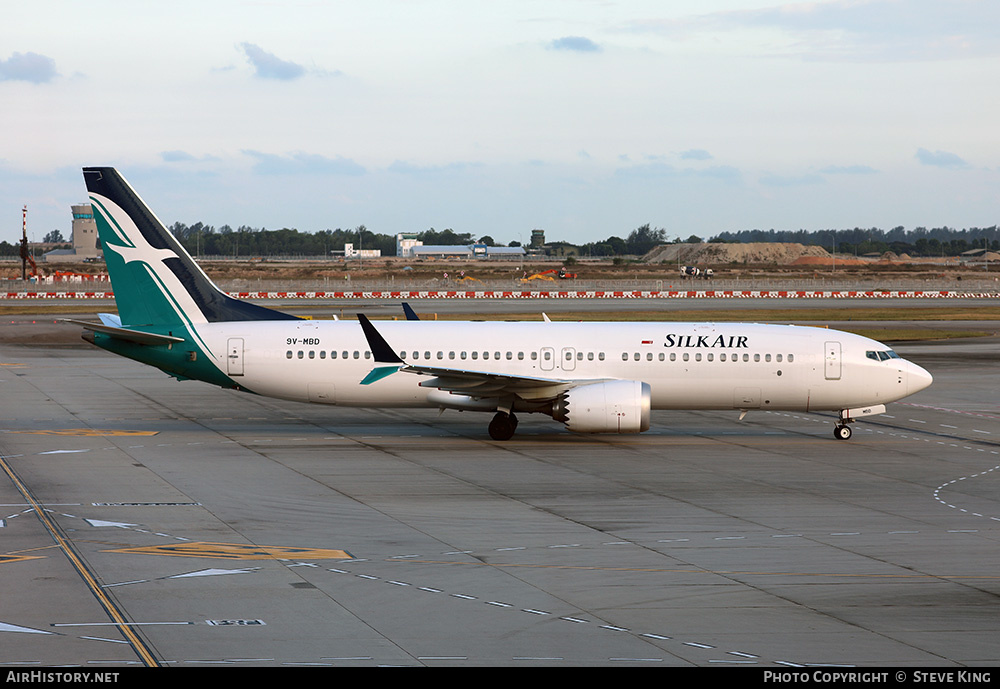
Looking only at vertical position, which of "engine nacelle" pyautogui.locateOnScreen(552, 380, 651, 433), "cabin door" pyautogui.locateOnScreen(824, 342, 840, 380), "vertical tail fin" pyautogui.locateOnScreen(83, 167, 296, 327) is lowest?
"engine nacelle" pyautogui.locateOnScreen(552, 380, 651, 433)

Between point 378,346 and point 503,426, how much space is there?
188 inches

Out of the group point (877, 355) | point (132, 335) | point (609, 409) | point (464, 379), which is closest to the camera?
point (609, 409)

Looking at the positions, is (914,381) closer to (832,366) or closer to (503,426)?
(832,366)

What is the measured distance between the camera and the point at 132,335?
109 ft

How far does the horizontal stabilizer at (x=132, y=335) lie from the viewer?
3291cm

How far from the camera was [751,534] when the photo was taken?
2142cm

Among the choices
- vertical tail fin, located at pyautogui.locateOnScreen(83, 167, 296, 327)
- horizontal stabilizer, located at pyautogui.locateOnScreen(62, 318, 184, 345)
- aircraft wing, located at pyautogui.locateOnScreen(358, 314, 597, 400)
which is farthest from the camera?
vertical tail fin, located at pyautogui.locateOnScreen(83, 167, 296, 327)

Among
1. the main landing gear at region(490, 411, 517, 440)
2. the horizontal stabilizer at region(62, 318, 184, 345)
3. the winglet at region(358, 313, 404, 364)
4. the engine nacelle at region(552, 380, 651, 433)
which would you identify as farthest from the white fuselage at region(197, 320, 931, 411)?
the engine nacelle at region(552, 380, 651, 433)

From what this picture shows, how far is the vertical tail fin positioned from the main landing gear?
8740 millimetres

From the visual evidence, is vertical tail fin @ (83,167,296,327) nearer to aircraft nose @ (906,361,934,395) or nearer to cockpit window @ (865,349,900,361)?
cockpit window @ (865,349,900,361)

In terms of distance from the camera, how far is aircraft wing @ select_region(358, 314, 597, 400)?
3164cm

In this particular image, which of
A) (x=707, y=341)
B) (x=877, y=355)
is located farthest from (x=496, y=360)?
(x=877, y=355)

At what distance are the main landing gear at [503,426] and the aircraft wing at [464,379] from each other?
721 millimetres
